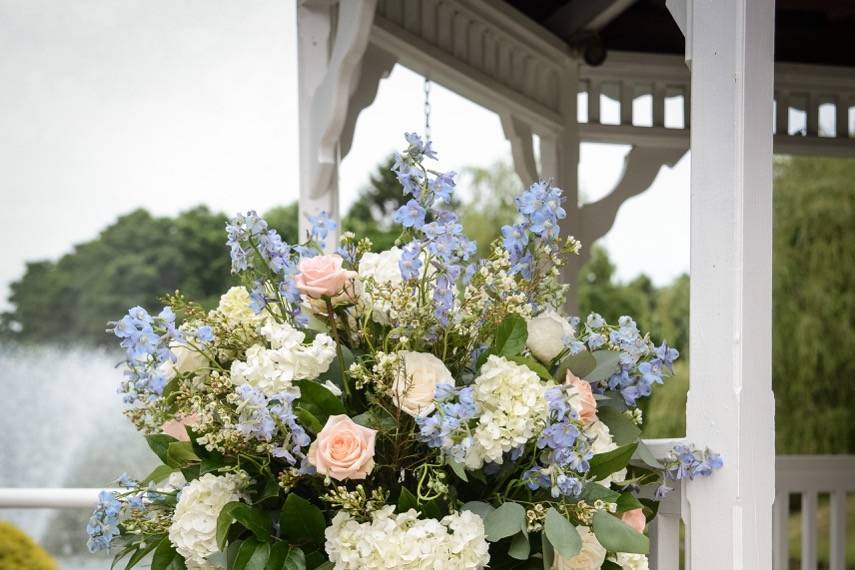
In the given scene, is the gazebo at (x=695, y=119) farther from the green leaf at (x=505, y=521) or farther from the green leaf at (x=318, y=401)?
the green leaf at (x=318, y=401)

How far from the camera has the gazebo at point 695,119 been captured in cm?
159

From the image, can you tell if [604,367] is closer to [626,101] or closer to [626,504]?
[626,504]

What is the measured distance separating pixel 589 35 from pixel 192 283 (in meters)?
10.1

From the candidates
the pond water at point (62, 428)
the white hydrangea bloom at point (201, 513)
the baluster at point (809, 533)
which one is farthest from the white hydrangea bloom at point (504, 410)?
the pond water at point (62, 428)

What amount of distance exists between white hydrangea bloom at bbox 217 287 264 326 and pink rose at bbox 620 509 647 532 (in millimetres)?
560

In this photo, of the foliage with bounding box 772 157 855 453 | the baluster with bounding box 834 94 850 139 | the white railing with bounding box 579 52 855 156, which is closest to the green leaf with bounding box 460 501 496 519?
the white railing with bounding box 579 52 855 156

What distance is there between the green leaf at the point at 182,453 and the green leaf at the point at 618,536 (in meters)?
0.54

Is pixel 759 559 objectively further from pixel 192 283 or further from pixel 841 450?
pixel 192 283

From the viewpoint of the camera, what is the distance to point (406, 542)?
1265mm

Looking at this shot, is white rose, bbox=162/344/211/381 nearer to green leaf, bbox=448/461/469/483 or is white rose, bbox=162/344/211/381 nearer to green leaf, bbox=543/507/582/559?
green leaf, bbox=448/461/469/483

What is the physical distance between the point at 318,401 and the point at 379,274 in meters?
0.18

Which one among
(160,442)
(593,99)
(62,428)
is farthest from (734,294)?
(62,428)

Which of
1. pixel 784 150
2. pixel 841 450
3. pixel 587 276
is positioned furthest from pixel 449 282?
pixel 587 276

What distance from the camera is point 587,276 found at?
11.2 m
